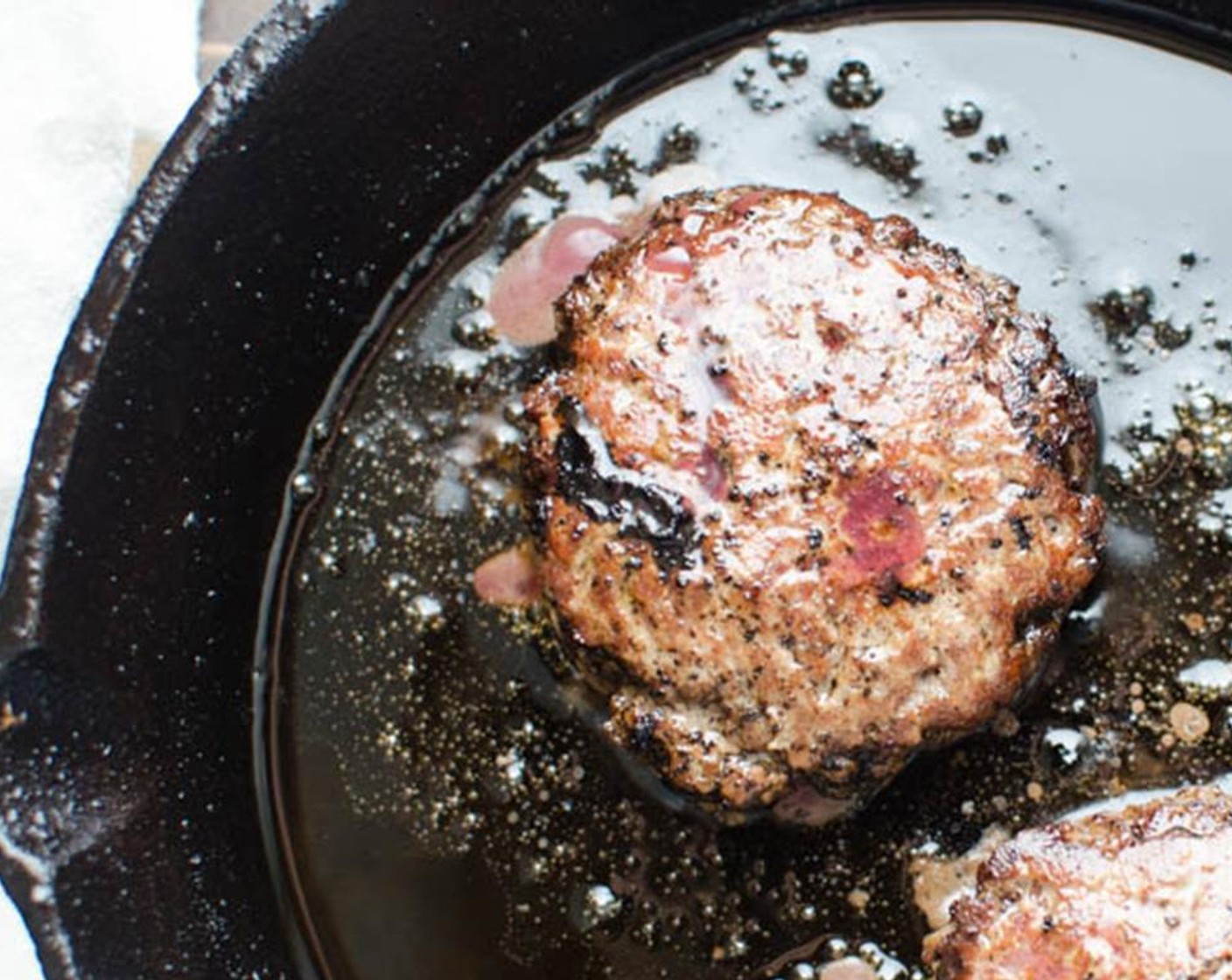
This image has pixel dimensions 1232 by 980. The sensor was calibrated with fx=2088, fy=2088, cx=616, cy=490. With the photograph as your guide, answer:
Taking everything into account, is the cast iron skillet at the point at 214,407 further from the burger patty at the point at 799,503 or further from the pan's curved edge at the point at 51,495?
the burger patty at the point at 799,503

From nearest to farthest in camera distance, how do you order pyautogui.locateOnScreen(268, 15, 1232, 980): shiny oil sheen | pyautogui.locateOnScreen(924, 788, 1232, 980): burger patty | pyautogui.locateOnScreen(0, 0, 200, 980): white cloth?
pyautogui.locateOnScreen(924, 788, 1232, 980): burger patty → pyautogui.locateOnScreen(268, 15, 1232, 980): shiny oil sheen → pyautogui.locateOnScreen(0, 0, 200, 980): white cloth

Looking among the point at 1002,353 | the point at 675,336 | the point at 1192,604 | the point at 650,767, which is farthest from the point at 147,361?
the point at 1192,604

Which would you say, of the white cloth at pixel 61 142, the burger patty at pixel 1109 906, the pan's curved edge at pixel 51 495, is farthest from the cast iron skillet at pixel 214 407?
the burger patty at pixel 1109 906

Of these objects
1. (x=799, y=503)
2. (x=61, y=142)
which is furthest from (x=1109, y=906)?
(x=61, y=142)

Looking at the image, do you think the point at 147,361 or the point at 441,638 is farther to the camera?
the point at 441,638

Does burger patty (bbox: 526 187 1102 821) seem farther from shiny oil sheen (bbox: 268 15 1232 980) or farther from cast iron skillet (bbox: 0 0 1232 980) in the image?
cast iron skillet (bbox: 0 0 1232 980)

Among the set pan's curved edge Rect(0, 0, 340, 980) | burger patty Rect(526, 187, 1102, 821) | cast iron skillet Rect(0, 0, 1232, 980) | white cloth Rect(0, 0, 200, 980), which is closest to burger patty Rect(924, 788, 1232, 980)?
burger patty Rect(526, 187, 1102, 821)

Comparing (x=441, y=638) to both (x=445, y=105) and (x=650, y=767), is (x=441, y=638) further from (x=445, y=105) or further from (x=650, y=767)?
(x=445, y=105)
